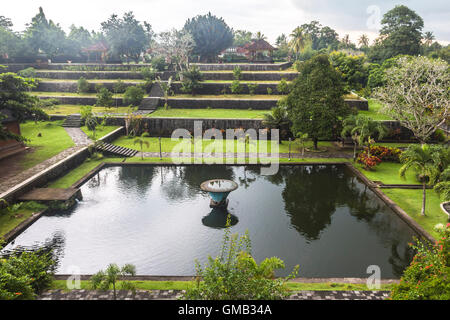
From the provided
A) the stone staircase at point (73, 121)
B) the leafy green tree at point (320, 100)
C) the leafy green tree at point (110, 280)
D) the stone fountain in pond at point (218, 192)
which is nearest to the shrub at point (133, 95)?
the stone staircase at point (73, 121)

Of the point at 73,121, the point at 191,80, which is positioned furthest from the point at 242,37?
the point at 73,121

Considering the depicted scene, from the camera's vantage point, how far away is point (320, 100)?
809 inches

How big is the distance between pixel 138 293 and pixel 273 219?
630 centimetres

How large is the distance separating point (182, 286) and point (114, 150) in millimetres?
14351

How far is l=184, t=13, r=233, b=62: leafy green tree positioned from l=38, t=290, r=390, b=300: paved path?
40.1 metres

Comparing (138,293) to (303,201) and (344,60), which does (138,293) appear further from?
(344,60)

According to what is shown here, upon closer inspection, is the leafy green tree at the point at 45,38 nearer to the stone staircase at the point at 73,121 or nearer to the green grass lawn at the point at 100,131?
the stone staircase at the point at 73,121

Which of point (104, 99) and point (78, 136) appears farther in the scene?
point (104, 99)

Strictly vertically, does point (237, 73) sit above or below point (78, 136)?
above

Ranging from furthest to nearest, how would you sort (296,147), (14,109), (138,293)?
(296,147) → (14,109) → (138,293)

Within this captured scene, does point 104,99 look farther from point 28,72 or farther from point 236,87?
point 28,72

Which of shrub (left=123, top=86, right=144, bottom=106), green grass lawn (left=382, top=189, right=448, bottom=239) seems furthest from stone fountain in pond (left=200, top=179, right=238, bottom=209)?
shrub (left=123, top=86, right=144, bottom=106)

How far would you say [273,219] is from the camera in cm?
1319

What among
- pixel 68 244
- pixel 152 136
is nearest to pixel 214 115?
pixel 152 136
